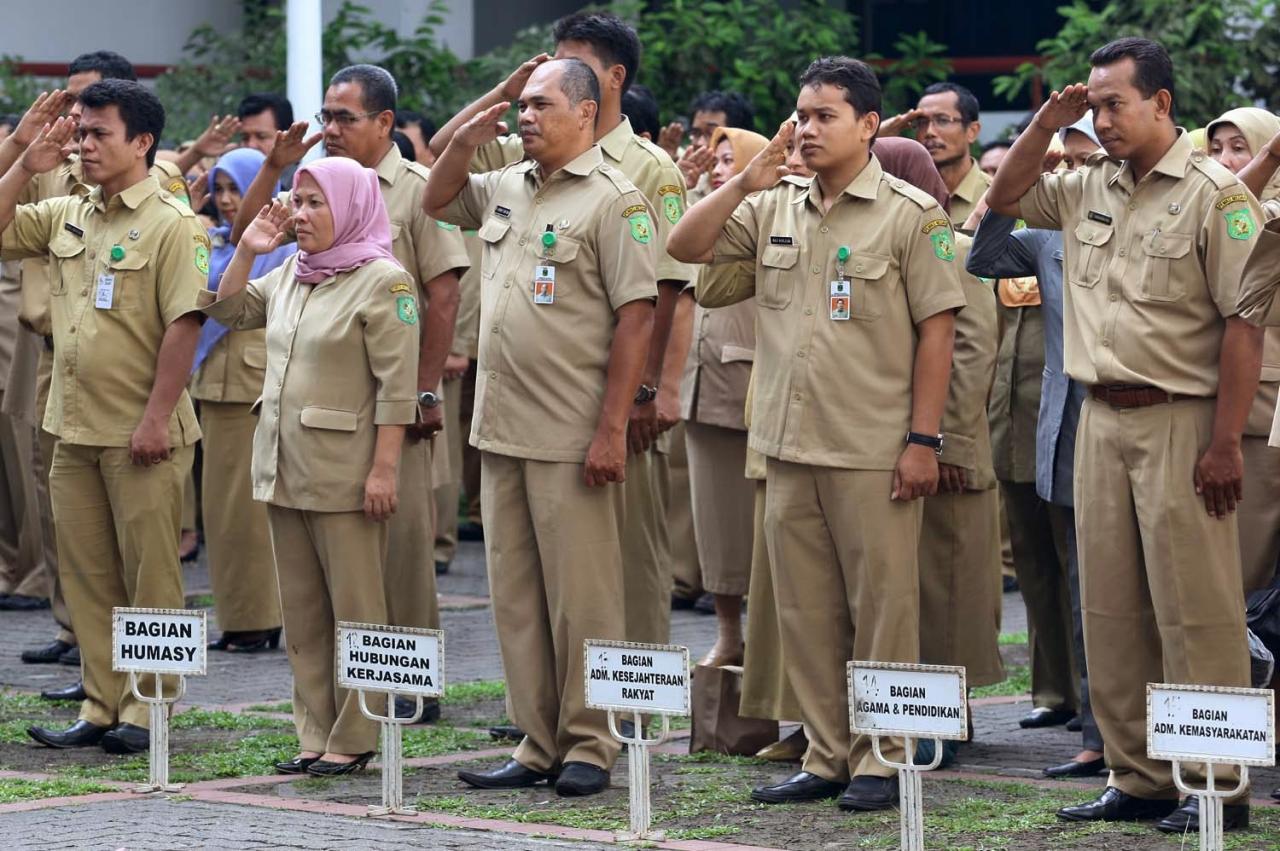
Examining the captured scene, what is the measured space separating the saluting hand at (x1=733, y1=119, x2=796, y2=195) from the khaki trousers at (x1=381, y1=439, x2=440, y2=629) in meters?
2.01

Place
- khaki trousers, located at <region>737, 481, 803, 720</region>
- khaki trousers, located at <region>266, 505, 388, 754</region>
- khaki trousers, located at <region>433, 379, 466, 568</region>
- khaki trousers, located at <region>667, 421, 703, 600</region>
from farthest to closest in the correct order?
khaki trousers, located at <region>433, 379, 466, 568</region>, khaki trousers, located at <region>667, 421, 703, 600</region>, khaki trousers, located at <region>737, 481, 803, 720</region>, khaki trousers, located at <region>266, 505, 388, 754</region>

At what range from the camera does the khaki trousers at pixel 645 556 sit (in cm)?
Answer: 838

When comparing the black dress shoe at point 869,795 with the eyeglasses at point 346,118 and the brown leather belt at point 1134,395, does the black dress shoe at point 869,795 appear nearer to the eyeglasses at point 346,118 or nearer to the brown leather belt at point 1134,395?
the brown leather belt at point 1134,395

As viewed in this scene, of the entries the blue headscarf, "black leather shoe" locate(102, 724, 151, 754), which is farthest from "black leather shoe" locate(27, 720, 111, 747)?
the blue headscarf

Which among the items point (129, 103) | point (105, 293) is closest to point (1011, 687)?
point (105, 293)

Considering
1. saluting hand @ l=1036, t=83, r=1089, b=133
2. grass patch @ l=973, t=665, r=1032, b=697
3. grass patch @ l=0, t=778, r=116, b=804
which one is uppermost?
saluting hand @ l=1036, t=83, r=1089, b=133

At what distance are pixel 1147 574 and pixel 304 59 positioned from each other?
8999 mm

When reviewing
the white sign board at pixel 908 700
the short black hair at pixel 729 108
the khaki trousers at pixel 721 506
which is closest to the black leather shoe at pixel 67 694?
the khaki trousers at pixel 721 506

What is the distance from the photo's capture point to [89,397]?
859cm

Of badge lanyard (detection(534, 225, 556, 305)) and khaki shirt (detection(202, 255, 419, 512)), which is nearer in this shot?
badge lanyard (detection(534, 225, 556, 305))

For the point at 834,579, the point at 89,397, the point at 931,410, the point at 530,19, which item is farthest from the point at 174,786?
the point at 530,19

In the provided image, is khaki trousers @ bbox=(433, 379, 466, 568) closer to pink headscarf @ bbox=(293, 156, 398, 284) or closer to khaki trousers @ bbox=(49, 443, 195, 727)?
khaki trousers @ bbox=(49, 443, 195, 727)

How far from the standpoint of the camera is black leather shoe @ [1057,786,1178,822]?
7.10 meters

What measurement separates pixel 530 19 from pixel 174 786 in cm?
1433
